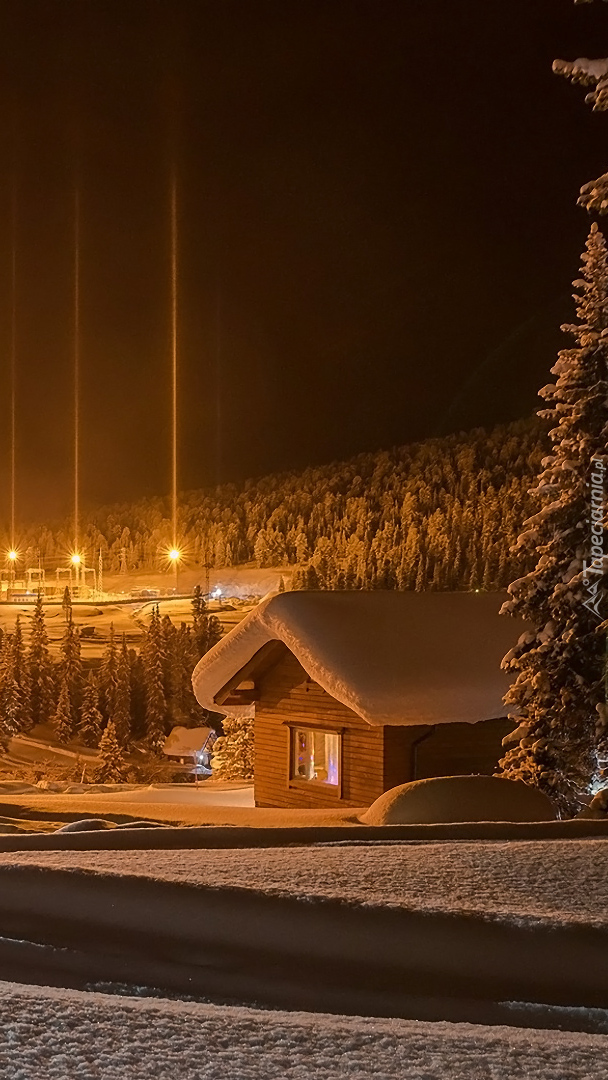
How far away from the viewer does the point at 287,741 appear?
2292cm

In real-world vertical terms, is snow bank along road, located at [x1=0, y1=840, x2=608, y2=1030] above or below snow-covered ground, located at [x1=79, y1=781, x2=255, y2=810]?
above

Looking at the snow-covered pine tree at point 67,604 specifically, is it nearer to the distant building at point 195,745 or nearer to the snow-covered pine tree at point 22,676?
the snow-covered pine tree at point 22,676

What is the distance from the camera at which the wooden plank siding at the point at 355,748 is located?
20188 mm

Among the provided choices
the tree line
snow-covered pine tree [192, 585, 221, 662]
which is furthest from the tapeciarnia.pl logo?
snow-covered pine tree [192, 585, 221, 662]

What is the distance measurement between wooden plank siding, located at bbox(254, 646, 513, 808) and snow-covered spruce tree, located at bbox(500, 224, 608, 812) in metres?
4.03

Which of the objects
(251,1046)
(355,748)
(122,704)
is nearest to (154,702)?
(122,704)

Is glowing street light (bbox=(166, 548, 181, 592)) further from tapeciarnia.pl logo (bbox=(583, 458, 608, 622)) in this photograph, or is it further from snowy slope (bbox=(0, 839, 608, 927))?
snowy slope (bbox=(0, 839, 608, 927))

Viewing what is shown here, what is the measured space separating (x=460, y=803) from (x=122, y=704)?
2581 inches

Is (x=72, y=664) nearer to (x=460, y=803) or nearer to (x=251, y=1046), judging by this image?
(x=460, y=803)

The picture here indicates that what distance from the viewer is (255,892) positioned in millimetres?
5551

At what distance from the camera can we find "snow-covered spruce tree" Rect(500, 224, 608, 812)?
607 inches

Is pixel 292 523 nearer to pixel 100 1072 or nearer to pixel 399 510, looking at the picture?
pixel 399 510

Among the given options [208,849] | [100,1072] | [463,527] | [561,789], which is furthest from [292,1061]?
[463,527]

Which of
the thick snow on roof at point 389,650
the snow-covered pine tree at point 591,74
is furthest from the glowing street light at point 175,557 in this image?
the snow-covered pine tree at point 591,74
